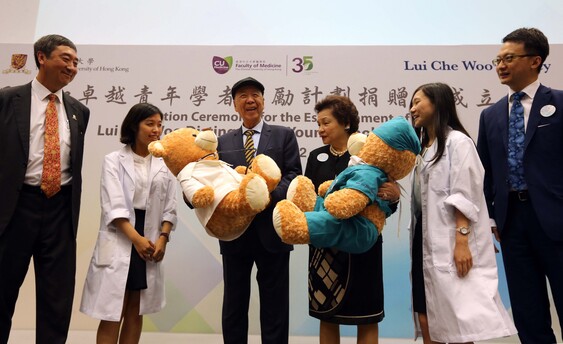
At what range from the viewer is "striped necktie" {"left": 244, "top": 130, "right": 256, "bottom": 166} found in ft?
6.81

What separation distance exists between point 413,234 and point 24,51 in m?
3.40

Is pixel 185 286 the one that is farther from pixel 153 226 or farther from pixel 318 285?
pixel 318 285

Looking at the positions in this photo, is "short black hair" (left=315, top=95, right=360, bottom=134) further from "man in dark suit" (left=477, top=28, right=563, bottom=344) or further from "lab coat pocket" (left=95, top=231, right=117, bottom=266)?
"lab coat pocket" (left=95, top=231, right=117, bottom=266)

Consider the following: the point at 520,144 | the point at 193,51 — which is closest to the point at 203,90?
the point at 193,51

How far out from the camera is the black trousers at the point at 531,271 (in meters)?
1.86

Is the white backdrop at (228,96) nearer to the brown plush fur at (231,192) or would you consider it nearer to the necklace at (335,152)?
the necklace at (335,152)

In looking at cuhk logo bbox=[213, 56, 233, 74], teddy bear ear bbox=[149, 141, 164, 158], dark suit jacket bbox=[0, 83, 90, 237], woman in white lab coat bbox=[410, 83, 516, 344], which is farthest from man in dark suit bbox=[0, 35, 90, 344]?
woman in white lab coat bbox=[410, 83, 516, 344]

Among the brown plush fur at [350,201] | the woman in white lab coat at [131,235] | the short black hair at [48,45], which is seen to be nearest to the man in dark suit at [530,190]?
the brown plush fur at [350,201]

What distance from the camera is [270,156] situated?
2105 mm

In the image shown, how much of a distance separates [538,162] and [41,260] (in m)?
2.32

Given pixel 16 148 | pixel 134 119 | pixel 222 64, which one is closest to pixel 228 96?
pixel 222 64

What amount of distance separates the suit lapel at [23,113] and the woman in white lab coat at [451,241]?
1.79 metres

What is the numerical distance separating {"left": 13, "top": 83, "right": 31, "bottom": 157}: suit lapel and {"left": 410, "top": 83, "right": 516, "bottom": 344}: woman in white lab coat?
1786 millimetres

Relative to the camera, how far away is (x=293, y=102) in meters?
3.43
